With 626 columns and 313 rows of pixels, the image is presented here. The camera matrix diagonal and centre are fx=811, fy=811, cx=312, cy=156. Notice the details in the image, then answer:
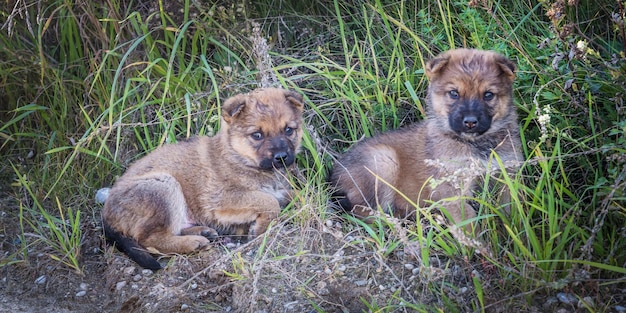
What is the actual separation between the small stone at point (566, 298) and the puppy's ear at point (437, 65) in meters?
1.66

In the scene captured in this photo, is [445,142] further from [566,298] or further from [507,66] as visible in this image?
[566,298]

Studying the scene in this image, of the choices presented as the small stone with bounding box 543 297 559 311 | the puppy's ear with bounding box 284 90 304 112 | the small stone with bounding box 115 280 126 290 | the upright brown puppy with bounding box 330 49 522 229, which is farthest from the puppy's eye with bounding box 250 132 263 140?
the small stone with bounding box 543 297 559 311

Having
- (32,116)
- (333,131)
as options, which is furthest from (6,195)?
(333,131)

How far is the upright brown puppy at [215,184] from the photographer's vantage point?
199 inches

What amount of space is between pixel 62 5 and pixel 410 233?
3.16 meters

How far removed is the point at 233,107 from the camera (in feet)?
17.1

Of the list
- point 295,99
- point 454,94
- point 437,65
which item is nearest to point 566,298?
point 454,94

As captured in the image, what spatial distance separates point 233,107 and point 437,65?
132 cm

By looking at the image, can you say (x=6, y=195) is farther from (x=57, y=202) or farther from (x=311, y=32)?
(x=311, y=32)

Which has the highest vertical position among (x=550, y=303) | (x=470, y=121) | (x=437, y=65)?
(x=437, y=65)

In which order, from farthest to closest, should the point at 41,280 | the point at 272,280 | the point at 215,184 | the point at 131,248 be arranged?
1. the point at 215,184
2. the point at 41,280
3. the point at 131,248
4. the point at 272,280

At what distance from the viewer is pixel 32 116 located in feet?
20.9

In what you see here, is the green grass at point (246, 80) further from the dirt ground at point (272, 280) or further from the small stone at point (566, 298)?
the small stone at point (566, 298)

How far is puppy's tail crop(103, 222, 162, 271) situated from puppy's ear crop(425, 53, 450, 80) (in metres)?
2.07
